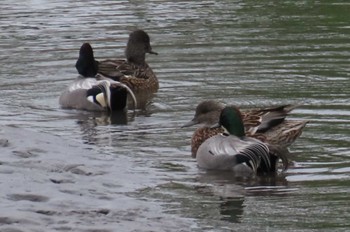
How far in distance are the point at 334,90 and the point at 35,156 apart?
5236 millimetres

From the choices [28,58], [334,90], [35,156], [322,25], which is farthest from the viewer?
[322,25]

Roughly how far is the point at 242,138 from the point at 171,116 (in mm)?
2688

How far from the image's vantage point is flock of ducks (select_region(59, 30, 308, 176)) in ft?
43.2

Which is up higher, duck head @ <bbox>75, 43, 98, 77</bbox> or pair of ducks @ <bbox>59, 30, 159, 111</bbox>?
duck head @ <bbox>75, 43, 98, 77</bbox>

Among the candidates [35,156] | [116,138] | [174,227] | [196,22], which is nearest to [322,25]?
[196,22]

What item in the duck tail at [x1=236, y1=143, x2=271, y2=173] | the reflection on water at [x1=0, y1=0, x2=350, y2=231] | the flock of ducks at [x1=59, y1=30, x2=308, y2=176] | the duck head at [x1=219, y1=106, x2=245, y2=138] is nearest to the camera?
the reflection on water at [x1=0, y1=0, x2=350, y2=231]

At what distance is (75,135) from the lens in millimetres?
15203

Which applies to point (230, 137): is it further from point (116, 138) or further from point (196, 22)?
point (196, 22)

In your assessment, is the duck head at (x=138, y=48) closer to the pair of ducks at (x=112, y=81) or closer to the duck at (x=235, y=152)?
the pair of ducks at (x=112, y=81)

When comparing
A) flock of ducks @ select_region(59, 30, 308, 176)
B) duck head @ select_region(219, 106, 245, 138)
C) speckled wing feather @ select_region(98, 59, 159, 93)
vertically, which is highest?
duck head @ select_region(219, 106, 245, 138)

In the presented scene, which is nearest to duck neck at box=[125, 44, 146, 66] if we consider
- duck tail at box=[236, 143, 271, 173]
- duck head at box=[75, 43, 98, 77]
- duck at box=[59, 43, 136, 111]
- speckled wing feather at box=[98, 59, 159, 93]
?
speckled wing feather at box=[98, 59, 159, 93]

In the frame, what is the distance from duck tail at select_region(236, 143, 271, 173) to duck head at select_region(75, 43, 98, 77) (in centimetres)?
526

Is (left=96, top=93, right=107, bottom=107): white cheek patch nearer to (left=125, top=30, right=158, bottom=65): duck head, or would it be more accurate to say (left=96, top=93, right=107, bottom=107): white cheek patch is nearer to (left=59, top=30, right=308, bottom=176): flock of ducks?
(left=59, top=30, right=308, bottom=176): flock of ducks

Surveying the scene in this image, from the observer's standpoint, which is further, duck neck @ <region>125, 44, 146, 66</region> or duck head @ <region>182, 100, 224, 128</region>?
duck neck @ <region>125, 44, 146, 66</region>
